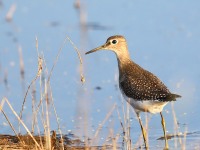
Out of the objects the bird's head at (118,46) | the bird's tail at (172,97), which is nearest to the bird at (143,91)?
the bird's tail at (172,97)

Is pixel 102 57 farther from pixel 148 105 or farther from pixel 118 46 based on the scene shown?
pixel 148 105

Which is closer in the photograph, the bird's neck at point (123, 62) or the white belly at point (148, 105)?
the white belly at point (148, 105)

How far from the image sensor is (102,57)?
10734 millimetres

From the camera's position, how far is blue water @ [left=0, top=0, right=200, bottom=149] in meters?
8.62

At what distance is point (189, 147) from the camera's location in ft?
24.2

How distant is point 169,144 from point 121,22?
13.5 ft

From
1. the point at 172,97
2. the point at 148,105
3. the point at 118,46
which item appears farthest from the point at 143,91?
the point at 118,46

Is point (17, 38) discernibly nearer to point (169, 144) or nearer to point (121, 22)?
point (121, 22)

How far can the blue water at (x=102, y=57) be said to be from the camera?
8617 mm

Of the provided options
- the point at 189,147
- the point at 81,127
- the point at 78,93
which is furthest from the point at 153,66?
the point at 189,147

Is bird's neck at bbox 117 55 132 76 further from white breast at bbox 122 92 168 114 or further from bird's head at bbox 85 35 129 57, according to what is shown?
white breast at bbox 122 92 168 114

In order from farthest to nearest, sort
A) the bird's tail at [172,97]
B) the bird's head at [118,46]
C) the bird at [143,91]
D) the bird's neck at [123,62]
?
1. the bird's head at [118,46]
2. the bird's neck at [123,62]
3. the bird at [143,91]
4. the bird's tail at [172,97]

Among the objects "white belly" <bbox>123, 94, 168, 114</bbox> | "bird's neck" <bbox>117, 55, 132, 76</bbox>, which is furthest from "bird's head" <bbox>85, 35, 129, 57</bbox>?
"white belly" <bbox>123, 94, 168, 114</bbox>

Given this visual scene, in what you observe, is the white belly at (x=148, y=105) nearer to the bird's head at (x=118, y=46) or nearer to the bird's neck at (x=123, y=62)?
the bird's neck at (x=123, y=62)
